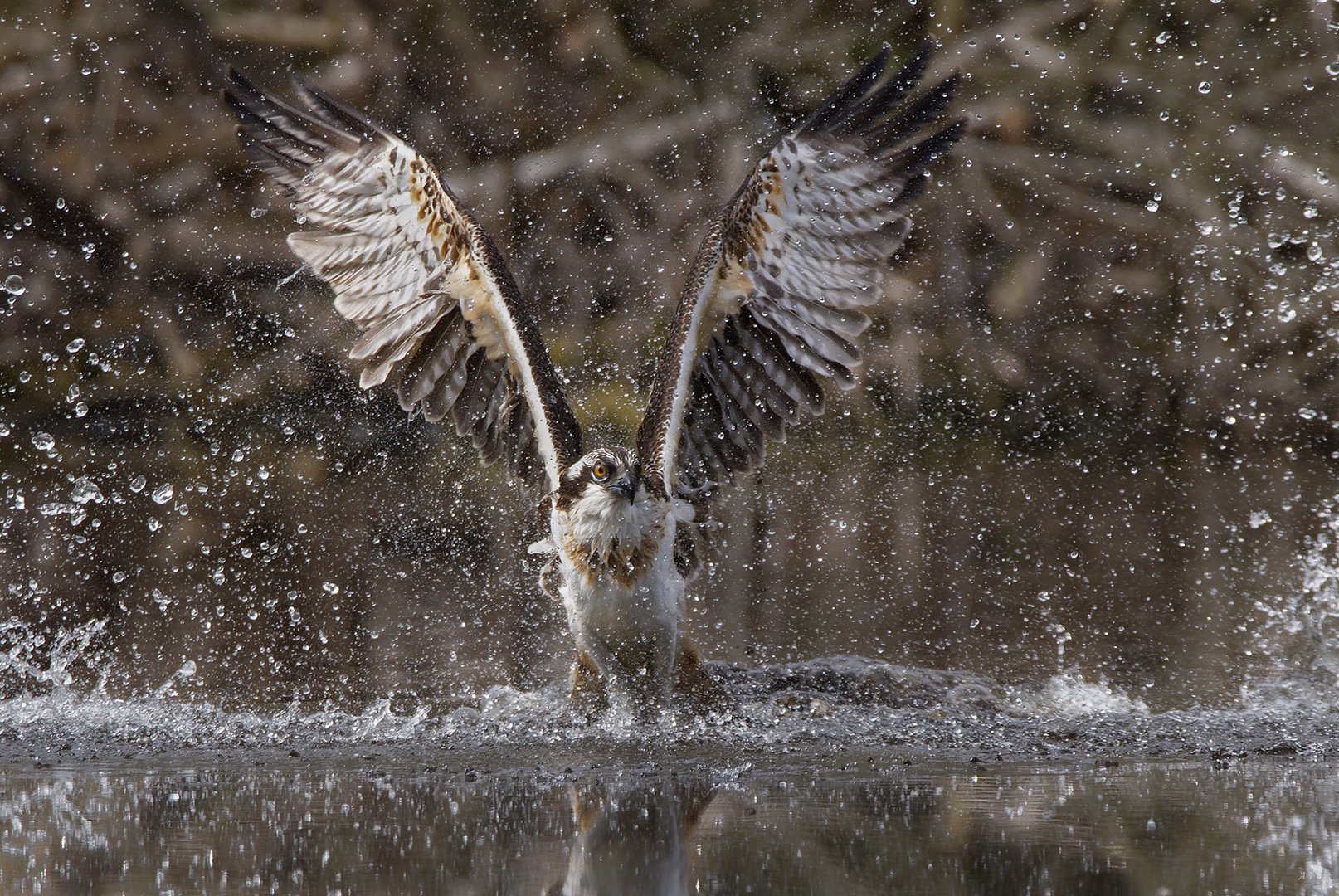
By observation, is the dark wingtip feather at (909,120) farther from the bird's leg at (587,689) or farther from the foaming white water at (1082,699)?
the bird's leg at (587,689)

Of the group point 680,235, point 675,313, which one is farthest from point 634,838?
point 680,235

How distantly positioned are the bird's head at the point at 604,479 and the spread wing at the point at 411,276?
21cm

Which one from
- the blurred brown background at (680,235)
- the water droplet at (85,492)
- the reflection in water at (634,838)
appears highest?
the blurred brown background at (680,235)

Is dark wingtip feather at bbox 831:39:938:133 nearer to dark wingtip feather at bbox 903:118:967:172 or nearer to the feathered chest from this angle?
dark wingtip feather at bbox 903:118:967:172

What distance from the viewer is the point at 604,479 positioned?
411cm

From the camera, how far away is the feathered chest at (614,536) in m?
4.16

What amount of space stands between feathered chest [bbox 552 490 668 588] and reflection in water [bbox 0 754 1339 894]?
1.06 m

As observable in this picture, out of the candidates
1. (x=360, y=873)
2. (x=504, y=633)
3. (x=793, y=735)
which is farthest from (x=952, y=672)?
(x=360, y=873)

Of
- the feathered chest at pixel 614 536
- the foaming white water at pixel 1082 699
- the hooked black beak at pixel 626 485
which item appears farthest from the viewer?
the feathered chest at pixel 614 536

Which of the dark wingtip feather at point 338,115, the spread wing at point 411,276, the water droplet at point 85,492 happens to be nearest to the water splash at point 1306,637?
the spread wing at point 411,276

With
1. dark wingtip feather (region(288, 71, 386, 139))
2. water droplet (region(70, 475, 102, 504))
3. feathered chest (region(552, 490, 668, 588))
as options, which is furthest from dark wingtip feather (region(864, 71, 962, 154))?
water droplet (region(70, 475, 102, 504))

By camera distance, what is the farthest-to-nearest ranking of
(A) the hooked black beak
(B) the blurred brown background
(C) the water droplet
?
(B) the blurred brown background → (C) the water droplet → (A) the hooked black beak

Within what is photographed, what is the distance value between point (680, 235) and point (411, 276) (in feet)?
21.0

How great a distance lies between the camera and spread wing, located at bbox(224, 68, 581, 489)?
4.50m
